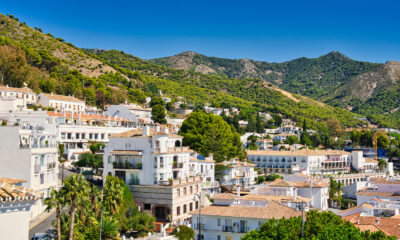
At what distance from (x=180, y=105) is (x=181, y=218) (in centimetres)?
9525

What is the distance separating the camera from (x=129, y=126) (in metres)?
85.4

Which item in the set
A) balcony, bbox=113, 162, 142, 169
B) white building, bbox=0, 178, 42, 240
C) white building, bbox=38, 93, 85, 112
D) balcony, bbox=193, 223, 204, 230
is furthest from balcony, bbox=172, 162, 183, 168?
white building, bbox=38, 93, 85, 112

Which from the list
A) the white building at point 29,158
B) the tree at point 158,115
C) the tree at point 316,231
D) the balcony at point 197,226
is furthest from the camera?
the tree at point 158,115

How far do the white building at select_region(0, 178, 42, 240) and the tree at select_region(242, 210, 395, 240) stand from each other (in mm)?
16412

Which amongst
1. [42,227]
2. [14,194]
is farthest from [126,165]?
[14,194]

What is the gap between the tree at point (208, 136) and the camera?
6875cm

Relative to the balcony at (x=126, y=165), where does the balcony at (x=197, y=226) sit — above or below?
below

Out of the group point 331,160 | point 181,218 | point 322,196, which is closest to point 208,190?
point 181,218

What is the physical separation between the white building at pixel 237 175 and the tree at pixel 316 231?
37.5 metres

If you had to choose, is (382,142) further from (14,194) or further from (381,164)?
(14,194)

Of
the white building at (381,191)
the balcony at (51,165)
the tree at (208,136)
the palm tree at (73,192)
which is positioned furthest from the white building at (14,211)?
the tree at (208,136)

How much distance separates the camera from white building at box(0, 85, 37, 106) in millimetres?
76688

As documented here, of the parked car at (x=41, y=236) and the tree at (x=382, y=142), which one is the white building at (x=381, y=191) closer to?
the parked car at (x=41, y=236)

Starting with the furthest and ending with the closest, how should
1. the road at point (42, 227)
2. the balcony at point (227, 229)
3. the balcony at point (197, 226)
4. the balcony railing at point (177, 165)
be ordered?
the balcony railing at point (177, 165)
the balcony at point (197, 226)
the balcony at point (227, 229)
the road at point (42, 227)
